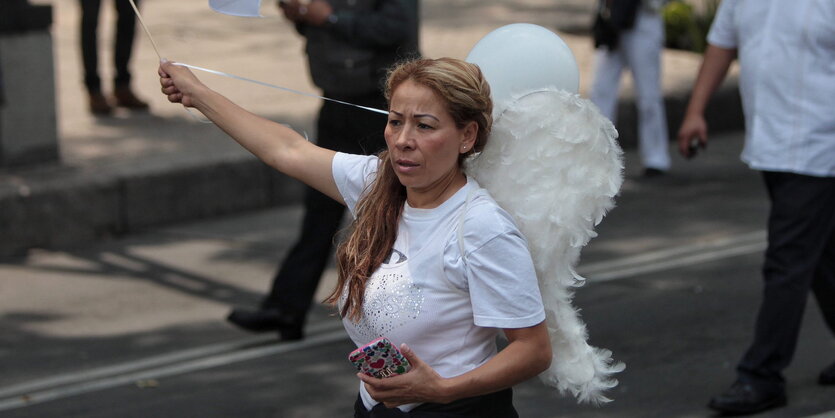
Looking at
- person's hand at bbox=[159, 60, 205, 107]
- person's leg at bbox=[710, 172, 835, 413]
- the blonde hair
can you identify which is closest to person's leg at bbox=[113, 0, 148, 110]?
person's leg at bbox=[710, 172, 835, 413]

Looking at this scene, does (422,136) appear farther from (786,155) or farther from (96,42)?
(96,42)

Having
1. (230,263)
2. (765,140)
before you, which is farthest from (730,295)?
(230,263)

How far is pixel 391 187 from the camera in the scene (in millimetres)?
3098

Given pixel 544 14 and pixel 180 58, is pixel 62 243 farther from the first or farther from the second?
pixel 544 14

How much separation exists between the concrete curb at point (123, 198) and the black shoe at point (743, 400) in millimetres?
4284

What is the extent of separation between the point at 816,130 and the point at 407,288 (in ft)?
7.81

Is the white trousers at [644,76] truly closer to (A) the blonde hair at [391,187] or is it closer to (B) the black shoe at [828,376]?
(B) the black shoe at [828,376]

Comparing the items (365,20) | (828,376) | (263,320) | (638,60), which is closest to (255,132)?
(365,20)

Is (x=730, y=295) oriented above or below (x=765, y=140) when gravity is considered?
below

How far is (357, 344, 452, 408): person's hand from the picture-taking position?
280cm

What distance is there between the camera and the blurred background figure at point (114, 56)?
9.57m

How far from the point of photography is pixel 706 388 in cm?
523

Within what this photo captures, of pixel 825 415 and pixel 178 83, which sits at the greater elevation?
pixel 178 83

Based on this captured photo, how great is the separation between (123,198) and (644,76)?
3580 mm
